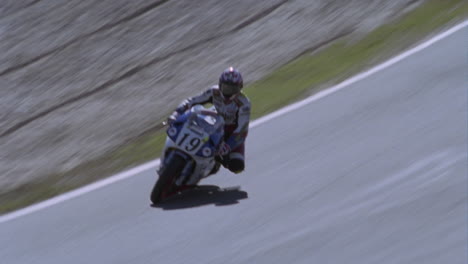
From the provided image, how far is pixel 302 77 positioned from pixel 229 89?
4.98 m

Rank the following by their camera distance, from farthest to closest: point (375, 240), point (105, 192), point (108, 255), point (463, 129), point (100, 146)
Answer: point (100, 146), point (105, 192), point (463, 129), point (108, 255), point (375, 240)

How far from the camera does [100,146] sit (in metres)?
12.4

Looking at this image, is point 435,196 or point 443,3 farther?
point 443,3

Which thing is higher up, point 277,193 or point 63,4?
point 63,4

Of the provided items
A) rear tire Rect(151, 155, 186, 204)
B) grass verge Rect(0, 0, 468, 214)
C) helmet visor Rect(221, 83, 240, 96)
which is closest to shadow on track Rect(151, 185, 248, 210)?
rear tire Rect(151, 155, 186, 204)

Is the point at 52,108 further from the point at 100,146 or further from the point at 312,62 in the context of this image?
the point at 312,62

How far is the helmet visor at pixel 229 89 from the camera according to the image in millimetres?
8523

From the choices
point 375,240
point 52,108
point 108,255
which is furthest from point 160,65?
point 375,240

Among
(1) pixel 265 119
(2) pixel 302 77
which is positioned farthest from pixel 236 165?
(2) pixel 302 77

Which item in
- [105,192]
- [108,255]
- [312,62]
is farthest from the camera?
[312,62]

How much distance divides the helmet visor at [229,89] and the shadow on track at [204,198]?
106cm

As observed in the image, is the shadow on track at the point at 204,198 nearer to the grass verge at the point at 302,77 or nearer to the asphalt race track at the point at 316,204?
the asphalt race track at the point at 316,204

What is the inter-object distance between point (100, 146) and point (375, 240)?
6.90 meters

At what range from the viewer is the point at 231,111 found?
882 cm
